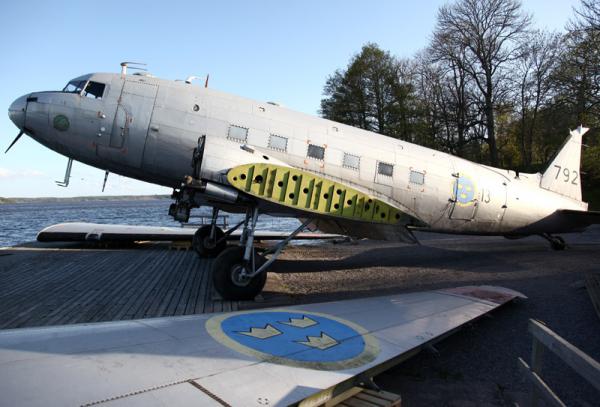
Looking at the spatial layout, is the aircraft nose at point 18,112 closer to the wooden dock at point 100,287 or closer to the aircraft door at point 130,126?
the aircraft door at point 130,126

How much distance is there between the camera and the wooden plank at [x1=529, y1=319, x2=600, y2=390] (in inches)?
106

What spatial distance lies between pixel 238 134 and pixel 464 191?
7.26 m

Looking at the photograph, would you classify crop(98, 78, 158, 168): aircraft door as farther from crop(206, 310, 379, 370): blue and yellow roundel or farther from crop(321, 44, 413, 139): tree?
crop(321, 44, 413, 139): tree

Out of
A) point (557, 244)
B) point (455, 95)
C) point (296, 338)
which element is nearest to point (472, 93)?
point (455, 95)

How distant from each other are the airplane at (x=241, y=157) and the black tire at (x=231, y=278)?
3cm

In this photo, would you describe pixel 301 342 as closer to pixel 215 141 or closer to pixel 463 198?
pixel 215 141

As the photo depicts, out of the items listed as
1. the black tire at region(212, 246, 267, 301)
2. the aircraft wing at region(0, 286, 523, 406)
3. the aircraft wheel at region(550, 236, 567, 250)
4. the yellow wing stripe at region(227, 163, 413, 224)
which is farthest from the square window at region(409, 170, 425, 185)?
the aircraft wheel at region(550, 236, 567, 250)

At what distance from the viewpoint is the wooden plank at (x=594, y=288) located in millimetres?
8672

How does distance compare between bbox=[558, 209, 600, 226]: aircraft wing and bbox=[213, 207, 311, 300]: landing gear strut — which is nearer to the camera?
bbox=[213, 207, 311, 300]: landing gear strut

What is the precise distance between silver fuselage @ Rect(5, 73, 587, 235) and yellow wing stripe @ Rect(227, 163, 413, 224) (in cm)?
42

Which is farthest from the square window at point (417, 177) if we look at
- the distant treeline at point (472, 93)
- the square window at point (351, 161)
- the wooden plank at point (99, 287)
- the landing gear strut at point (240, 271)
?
the distant treeline at point (472, 93)

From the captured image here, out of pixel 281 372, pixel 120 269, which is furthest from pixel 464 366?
pixel 120 269

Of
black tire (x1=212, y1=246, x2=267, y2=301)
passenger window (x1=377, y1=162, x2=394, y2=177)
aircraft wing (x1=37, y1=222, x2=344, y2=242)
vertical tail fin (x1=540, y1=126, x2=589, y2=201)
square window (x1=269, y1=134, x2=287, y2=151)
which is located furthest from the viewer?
aircraft wing (x1=37, y1=222, x2=344, y2=242)

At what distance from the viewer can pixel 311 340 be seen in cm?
516
